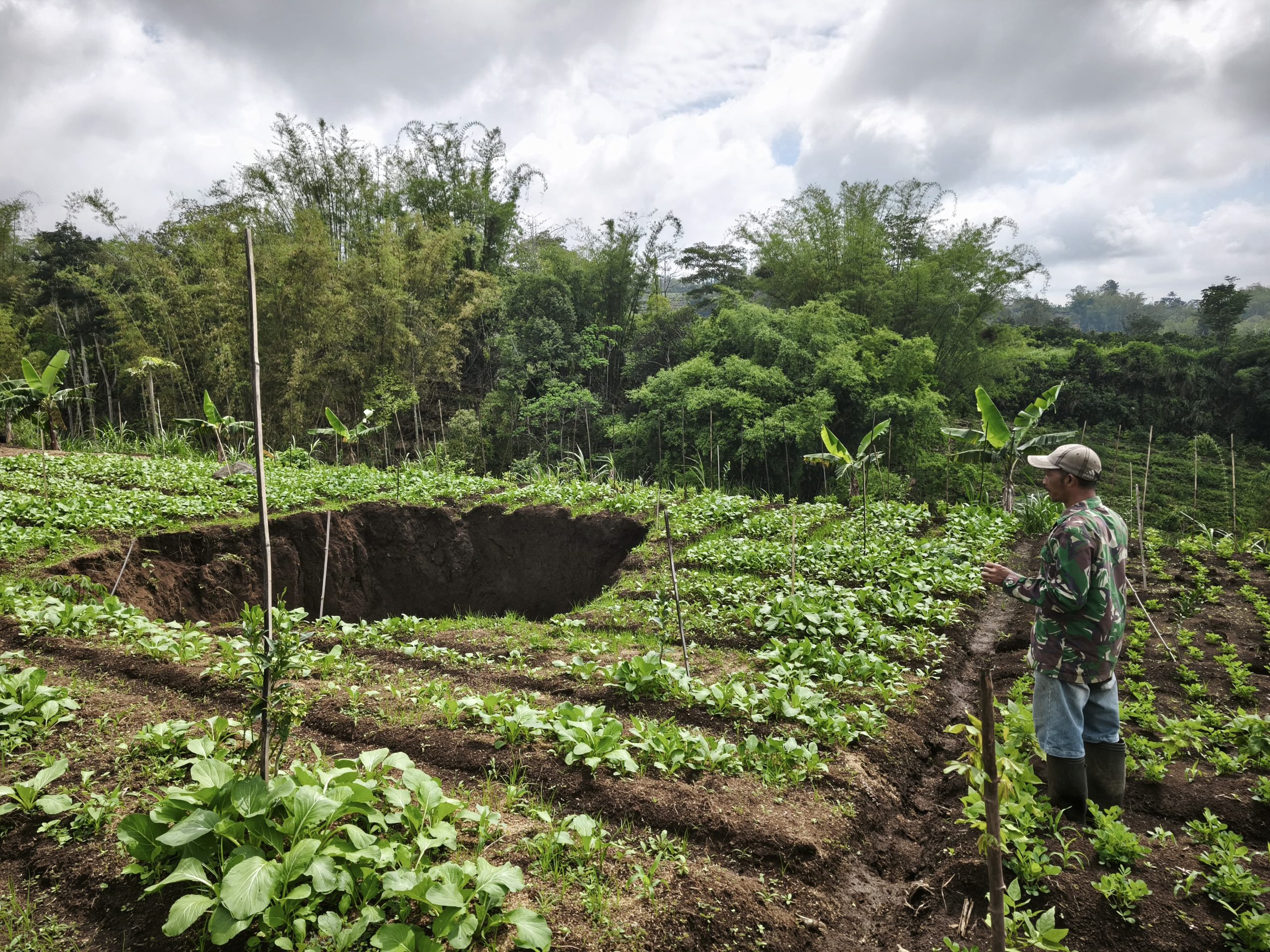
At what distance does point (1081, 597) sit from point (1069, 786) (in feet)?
2.83

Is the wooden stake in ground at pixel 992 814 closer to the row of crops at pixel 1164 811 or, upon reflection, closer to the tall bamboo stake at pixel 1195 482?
the row of crops at pixel 1164 811

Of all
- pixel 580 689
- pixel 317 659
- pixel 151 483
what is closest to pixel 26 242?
pixel 151 483

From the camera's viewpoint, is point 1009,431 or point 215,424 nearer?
point 1009,431

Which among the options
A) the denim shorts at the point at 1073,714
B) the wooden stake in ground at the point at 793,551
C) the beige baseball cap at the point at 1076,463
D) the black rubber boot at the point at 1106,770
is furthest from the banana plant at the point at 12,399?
the black rubber boot at the point at 1106,770

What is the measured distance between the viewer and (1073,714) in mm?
2693

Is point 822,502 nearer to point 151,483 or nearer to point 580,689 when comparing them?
point 580,689

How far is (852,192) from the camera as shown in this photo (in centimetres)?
1917

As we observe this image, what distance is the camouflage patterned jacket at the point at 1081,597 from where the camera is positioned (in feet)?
8.68

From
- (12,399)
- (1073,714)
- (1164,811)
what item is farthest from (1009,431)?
(12,399)

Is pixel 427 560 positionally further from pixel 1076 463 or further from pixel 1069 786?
pixel 1076 463

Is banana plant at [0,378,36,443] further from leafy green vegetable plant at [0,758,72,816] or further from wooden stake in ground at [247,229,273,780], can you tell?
wooden stake in ground at [247,229,273,780]

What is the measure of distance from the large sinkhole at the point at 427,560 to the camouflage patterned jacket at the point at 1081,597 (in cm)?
573

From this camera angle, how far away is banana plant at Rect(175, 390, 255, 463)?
9.62m

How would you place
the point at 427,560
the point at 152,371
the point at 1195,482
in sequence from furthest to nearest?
1. the point at 152,371
2. the point at 427,560
3. the point at 1195,482
